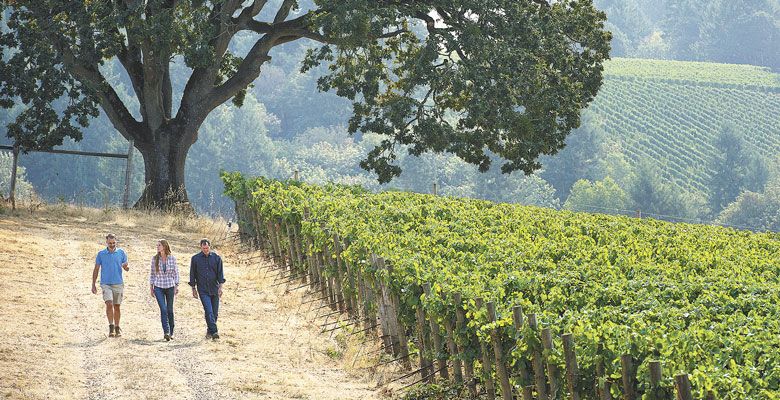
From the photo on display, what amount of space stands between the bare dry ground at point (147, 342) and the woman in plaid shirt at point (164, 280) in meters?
0.40

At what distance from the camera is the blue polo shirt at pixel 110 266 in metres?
17.0

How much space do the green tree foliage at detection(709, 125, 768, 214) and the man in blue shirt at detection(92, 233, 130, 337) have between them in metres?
125

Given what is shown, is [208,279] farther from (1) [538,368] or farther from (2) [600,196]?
(2) [600,196]

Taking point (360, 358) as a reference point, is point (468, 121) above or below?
above

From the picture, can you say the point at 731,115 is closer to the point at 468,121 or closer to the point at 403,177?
the point at 403,177

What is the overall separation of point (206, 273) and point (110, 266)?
1.33 metres

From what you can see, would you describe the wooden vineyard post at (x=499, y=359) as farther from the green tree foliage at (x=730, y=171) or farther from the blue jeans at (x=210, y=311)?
the green tree foliage at (x=730, y=171)

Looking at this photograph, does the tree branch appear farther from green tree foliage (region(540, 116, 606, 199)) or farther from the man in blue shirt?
green tree foliage (region(540, 116, 606, 199))

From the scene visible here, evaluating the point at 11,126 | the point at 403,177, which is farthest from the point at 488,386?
the point at 403,177

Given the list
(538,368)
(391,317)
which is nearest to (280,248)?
(391,317)

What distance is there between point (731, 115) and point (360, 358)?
135157 millimetres

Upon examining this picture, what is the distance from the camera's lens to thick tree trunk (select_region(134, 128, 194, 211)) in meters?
33.8

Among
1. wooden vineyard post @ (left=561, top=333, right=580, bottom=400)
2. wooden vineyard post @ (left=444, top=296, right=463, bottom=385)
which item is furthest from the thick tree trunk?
wooden vineyard post @ (left=561, top=333, right=580, bottom=400)

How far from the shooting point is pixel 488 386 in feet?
39.9
